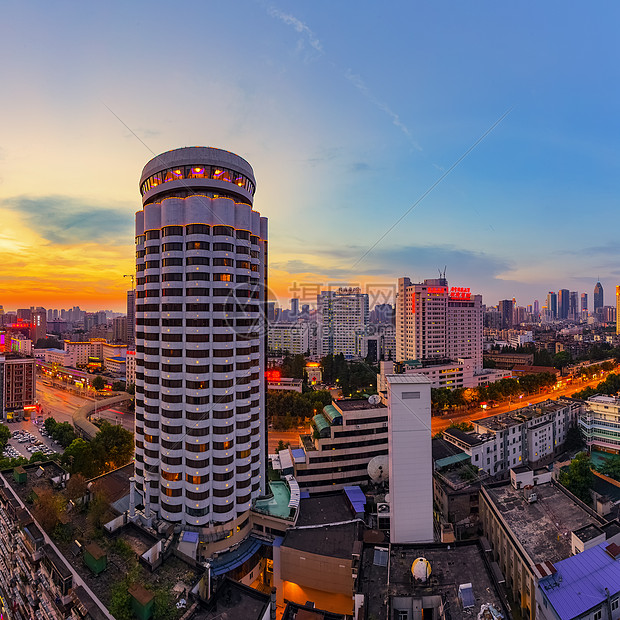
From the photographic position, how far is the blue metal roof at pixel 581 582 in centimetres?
1385

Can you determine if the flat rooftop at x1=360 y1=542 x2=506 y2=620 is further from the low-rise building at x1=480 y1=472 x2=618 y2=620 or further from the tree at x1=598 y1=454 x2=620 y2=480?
the tree at x1=598 y1=454 x2=620 y2=480

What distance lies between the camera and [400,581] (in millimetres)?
15453

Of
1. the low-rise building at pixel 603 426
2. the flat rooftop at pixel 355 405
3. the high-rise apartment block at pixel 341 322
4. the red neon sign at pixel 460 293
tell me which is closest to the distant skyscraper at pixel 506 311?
the high-rise apartment block at pixel 341 322

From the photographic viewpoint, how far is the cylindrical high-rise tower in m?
21.6

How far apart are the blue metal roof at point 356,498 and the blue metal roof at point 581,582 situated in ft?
35.5

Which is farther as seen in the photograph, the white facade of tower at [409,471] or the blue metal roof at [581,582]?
the white facade of tower at [409,471]

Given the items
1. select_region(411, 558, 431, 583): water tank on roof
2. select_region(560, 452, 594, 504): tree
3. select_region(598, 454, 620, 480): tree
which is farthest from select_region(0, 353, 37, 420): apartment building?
select_region(598, 454, 620, 480): tree

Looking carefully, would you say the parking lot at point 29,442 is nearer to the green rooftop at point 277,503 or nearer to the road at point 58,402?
the road at point 58,402

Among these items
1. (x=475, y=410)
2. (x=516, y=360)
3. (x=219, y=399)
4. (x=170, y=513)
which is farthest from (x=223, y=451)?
(x=516, y=360)

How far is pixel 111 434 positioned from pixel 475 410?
48222mm

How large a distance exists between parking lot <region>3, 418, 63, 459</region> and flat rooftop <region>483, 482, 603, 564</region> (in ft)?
150

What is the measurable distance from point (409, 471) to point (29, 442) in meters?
52.0

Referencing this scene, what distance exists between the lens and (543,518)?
2050 centimetres

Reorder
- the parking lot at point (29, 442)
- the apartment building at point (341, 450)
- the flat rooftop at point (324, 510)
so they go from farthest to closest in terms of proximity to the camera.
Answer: the parking lot at point (29, 442), the apartment building at point (341, 450), the flat rooftop at point (324, 510)
